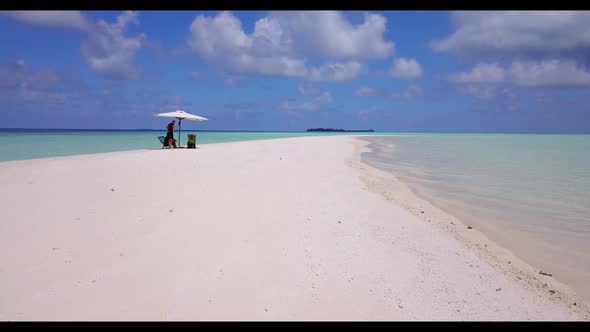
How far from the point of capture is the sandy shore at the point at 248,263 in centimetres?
302

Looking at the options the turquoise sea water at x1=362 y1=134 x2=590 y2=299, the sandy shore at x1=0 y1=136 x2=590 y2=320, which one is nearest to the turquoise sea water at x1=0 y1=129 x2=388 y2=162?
the sandy shore at x1=0 y1=136 x2=590 y2=320

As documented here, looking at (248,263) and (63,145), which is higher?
(248,263)

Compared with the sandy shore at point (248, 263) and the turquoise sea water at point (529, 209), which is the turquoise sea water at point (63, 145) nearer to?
the sandy shore at point (248, 263)

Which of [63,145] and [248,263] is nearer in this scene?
[248,263]

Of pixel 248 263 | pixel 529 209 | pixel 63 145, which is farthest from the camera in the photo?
pixel 63 145

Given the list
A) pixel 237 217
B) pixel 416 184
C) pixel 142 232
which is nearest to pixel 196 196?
pixel 237 217

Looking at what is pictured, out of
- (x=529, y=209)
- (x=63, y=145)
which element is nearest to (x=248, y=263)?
(x=529, y=209)

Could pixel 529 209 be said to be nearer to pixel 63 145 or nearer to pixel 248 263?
pixel 248 263

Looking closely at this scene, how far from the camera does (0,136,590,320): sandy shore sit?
3.02m

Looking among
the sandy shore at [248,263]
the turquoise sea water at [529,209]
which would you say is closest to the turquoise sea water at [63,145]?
the sandy shore at [248,263]

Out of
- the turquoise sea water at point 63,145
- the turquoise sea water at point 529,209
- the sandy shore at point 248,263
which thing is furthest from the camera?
the turquoise sea water at point 63,145

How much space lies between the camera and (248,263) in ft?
12.6

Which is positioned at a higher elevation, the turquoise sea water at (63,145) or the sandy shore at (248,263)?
the sandy shore at (248,263)

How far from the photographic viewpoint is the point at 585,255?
511cm
